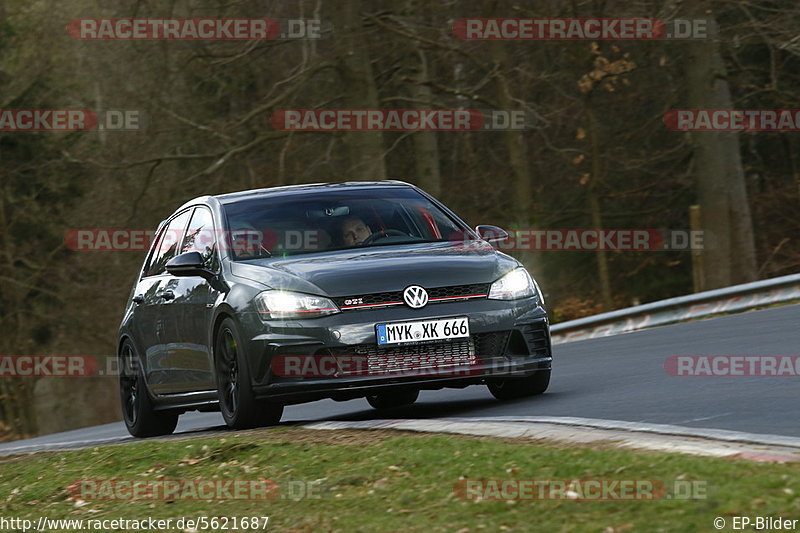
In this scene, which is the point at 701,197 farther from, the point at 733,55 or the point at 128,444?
the point at 128,444

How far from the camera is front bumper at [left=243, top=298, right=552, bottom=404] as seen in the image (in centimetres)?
970

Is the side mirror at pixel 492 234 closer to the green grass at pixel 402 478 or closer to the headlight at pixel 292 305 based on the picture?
the headlight at pixel 292 305

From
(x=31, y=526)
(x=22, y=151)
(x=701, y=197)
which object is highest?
(x=22, y=151)

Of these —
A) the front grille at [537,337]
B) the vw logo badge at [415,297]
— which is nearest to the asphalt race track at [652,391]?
the front grille at [537,337]

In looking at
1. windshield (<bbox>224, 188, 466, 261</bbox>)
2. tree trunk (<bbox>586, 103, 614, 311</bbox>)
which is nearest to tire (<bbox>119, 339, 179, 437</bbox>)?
windshield (<bbox>224, 188, 466, 261</bbox>)

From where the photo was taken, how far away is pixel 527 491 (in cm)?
655

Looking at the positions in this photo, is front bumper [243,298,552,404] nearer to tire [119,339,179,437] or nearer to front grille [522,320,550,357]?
front grille [522,320,550,357]

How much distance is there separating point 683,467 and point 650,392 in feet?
12.9

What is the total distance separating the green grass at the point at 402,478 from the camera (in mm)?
5895

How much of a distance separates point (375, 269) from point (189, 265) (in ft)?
5.01

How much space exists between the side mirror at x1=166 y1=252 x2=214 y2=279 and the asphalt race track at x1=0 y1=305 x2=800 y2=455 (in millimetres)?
1376

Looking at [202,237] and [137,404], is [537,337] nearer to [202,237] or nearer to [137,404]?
[202,237]

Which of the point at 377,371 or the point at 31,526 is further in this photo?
the point at 377,371

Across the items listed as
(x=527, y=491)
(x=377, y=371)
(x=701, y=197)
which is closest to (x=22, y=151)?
(x=701, y=197)
